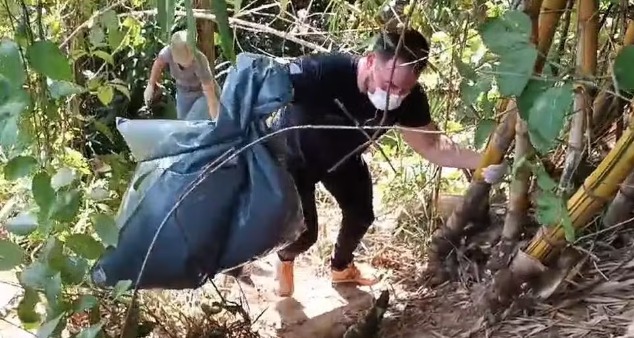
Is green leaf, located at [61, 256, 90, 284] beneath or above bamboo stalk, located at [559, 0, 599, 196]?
beneath

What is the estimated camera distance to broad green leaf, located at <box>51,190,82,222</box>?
1.17 m

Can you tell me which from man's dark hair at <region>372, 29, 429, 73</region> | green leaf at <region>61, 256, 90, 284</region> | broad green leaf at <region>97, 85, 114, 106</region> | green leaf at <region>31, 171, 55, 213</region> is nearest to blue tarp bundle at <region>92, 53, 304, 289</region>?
broad green leaf at <region>97, 85, 114, 106</region>

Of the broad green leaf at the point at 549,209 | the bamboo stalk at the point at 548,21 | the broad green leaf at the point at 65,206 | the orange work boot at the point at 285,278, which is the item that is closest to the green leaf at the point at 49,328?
the broad green leaf at the point at 65,206

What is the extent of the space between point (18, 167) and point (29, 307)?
23 centimetres

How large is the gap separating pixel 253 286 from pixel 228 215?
0.62 metres

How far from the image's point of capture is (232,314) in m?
1.89

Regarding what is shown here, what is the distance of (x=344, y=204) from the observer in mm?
2084

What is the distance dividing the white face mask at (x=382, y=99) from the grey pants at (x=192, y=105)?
0.38 m

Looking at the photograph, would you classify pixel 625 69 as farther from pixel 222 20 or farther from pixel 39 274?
pixel 39 274

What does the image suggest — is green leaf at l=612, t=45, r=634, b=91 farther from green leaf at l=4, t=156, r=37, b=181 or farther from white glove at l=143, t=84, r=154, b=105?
white glove at l=143, t=84, r=154, b=105

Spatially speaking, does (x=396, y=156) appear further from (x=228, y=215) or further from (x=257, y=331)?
(x=228, y=215)

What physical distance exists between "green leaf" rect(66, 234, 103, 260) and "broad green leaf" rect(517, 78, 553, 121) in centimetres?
58

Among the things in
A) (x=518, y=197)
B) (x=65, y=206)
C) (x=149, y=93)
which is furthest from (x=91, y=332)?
(x=149, y=93)

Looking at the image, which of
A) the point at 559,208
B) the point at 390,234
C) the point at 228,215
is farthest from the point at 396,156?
the point at 559,208
